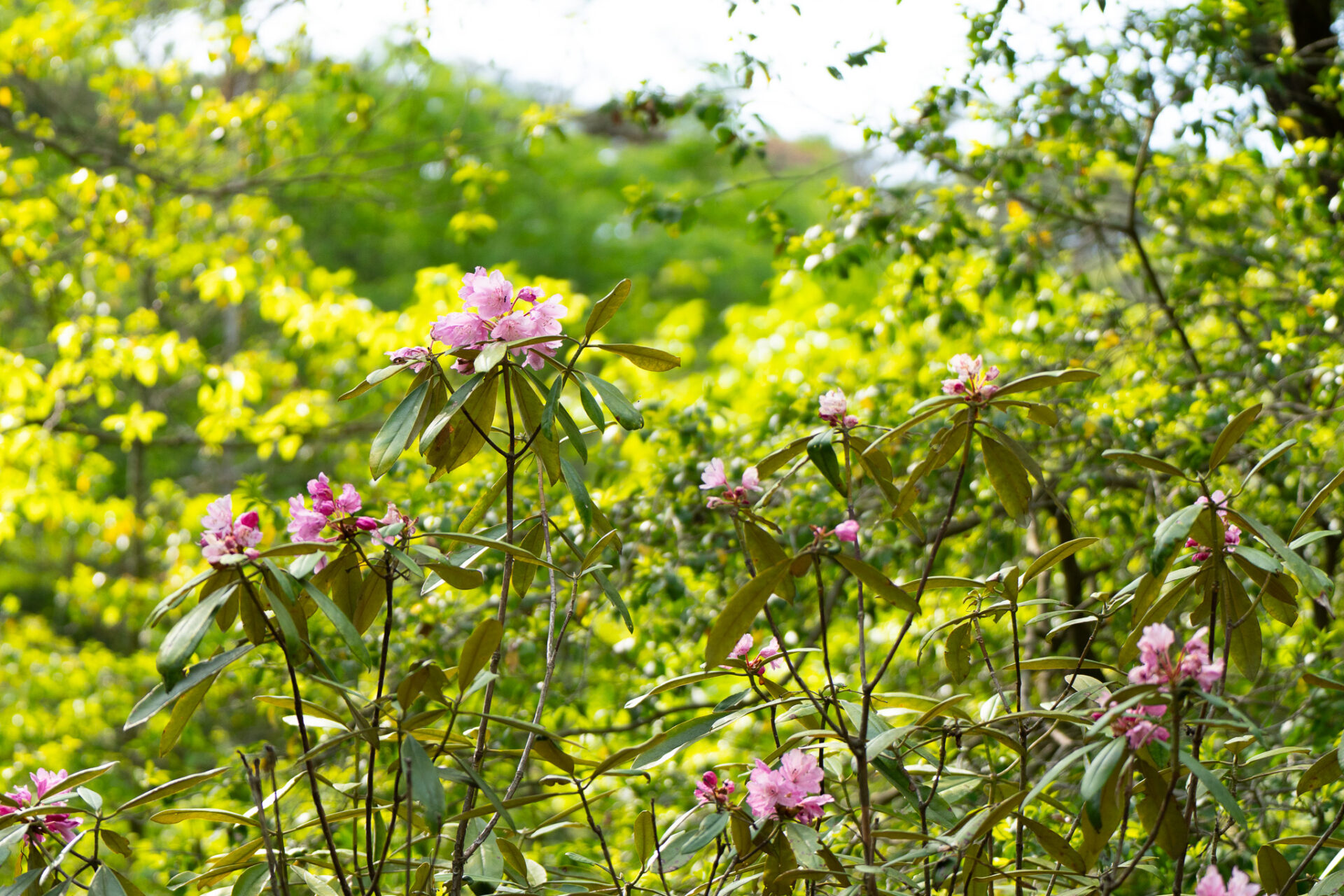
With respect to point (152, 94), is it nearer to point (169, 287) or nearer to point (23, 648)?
point (169, 287)

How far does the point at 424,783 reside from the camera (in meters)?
1.11

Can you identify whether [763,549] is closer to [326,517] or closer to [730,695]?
[730,695]

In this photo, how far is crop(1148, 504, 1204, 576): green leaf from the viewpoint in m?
1.20

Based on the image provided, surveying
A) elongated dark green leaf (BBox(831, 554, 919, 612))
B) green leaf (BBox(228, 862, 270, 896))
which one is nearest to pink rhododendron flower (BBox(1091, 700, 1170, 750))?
elongated dark green leaf (BBox(831, 554, 919, 612))

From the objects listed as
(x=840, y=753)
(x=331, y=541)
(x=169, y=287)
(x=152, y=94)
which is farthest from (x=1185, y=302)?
(x=169, y=287)

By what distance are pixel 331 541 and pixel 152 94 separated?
6335 mm

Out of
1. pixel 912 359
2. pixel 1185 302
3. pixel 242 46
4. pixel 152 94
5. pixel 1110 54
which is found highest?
pixel 152 94

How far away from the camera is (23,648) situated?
6.03m

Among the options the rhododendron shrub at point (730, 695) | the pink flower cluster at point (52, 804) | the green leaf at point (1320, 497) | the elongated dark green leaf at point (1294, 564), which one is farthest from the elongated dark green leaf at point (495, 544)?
the green leaf at point (1320, 497)

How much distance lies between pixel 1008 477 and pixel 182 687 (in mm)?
1034

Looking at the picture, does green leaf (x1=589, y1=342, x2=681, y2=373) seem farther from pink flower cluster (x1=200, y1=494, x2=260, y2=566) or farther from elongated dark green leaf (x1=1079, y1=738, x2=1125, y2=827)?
elongated dark green leaf (x1=1079, y1=738, x2=1125, y2=827)

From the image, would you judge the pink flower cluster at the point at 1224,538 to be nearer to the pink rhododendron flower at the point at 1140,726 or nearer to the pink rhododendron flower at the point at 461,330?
the pink rhododendron flower at the point at 1140,726

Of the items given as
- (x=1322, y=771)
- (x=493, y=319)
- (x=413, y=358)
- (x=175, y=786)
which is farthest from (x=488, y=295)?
(x=1322, y=771)

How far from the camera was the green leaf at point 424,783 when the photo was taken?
1083 millimetres
